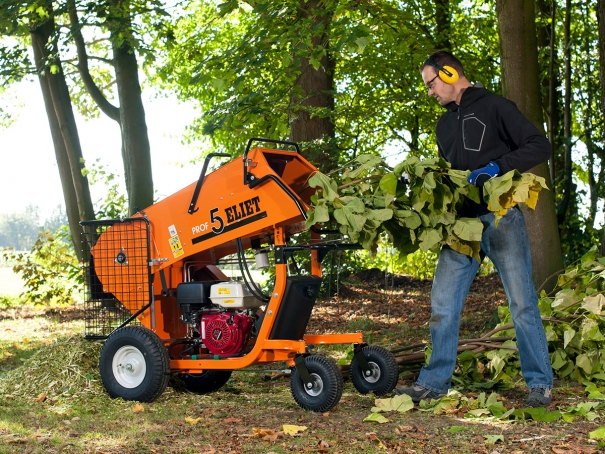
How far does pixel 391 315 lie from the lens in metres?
9.86

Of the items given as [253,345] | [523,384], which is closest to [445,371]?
[523,384]

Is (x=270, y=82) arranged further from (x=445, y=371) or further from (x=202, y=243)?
(x=445, y=371)

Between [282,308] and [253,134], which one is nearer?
[282,308]

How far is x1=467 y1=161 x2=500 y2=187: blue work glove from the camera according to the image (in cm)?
431

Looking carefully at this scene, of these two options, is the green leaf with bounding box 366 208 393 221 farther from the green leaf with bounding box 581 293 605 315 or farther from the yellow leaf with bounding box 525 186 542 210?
the green leaf with bounding box 581 293 605 315

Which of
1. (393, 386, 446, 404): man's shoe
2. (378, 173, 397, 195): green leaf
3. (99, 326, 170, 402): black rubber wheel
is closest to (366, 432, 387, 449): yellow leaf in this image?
(393, 386, 446, 404): man's shoe

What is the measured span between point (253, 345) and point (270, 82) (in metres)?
4.28

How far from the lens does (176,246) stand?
17.5 ft

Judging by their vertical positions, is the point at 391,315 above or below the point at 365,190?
below

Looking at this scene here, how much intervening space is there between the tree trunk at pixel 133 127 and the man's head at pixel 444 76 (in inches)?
263

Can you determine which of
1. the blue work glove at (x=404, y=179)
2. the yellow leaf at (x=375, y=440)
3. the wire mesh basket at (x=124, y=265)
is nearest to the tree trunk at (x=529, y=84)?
the blue work glove at (x=404, y=179)

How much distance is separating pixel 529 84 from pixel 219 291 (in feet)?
14.2

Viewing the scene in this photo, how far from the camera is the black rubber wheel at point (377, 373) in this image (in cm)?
500

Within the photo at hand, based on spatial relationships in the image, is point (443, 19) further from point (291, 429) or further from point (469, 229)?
point (291, 429)
